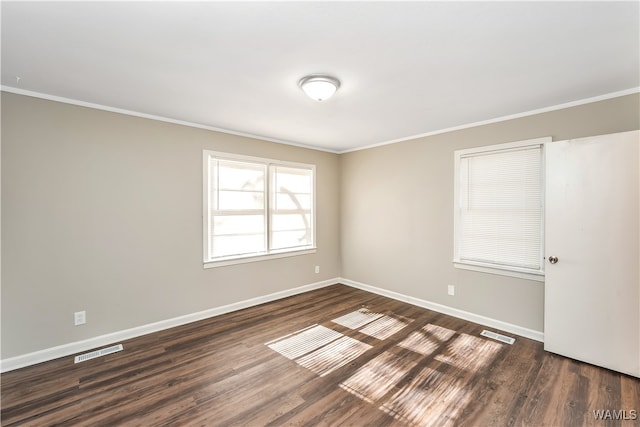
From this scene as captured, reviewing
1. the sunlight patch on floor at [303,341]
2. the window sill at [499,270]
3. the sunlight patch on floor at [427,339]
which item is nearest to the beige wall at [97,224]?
the sunlight patch on floor at [303,341]

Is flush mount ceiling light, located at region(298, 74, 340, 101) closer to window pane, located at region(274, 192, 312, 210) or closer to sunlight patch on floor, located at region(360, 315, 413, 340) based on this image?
window pane, located at region(274, 192, 312, 210)

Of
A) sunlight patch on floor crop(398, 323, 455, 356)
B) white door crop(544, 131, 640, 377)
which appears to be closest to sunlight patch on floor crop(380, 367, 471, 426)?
sunlight patch on floor crop(398, 323, 455, 356)

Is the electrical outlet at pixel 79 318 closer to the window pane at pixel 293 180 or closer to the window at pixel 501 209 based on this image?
the window pane at pixel 293 180

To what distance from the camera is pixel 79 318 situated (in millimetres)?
2896

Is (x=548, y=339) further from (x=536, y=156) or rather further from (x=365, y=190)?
(x=365, y=190)

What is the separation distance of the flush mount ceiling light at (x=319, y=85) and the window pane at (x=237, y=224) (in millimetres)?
2250

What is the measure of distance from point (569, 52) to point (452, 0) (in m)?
1.17

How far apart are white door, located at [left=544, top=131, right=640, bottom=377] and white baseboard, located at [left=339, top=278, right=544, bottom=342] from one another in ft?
1.16

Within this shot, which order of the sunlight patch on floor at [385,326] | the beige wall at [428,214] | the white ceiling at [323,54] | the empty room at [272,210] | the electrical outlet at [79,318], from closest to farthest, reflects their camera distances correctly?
the white ceiling at [323,54]
the empty room at [272,210]
the electrical outlet at [79,318]
the beige wall at [428,214]
the sunlight patch on floor at [385,326]

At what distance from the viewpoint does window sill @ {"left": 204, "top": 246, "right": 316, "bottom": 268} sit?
384 centimetres

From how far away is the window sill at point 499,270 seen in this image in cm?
317

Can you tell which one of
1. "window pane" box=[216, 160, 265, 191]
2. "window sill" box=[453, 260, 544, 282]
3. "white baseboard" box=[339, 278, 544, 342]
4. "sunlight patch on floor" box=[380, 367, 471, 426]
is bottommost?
"sunlight patch on floor" box=[380, 367, 471, 426]

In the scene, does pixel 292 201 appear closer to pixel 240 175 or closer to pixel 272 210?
pixel 272 210

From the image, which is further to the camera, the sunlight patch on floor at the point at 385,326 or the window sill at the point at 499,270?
the sunlight patch on floor at the point at 385,326
